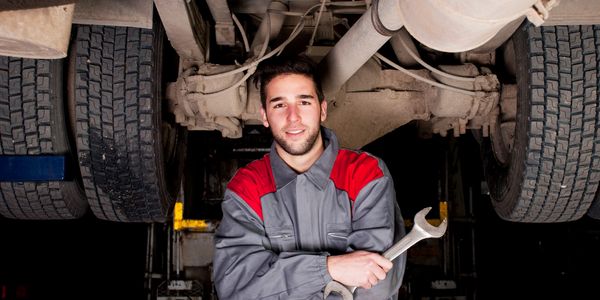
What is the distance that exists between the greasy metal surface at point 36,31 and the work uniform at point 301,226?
759 millimetres

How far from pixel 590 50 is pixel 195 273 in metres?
2.25

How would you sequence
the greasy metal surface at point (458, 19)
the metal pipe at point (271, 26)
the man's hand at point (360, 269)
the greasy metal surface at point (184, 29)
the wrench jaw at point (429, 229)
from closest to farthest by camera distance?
the greasy metal surface at point (458, 19) → the wrench jaw at point (429, 229) → the man's hand at point (360, 269) → the greasy metal surface at point (184, 29) → the metal pipe at point (271, 26)

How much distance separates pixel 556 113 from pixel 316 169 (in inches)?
32.8

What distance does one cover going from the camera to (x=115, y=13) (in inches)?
74.3

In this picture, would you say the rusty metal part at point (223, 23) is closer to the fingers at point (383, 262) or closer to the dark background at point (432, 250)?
the fingers at point (383, 262)

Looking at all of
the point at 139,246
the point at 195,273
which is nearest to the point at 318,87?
the point at 195,273

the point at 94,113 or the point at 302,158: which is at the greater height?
the point at 94,113

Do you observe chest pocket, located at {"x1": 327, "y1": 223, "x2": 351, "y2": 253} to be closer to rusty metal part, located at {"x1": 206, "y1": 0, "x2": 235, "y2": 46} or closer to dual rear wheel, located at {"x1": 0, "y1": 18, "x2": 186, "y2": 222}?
dual rear wheel, located at {"x1": 0, "y1": 18, "x2": 186, "y2": 222}

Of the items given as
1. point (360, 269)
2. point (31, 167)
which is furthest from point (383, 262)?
point (31, 167)

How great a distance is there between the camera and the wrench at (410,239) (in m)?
1.48

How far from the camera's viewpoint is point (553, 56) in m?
1.93

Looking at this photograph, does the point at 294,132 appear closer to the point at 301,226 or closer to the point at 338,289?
the point at 301,226

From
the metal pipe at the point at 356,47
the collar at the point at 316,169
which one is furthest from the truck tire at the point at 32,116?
the metal pipe at the point at 356,47

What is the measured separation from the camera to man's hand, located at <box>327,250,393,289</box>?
5.26ft
